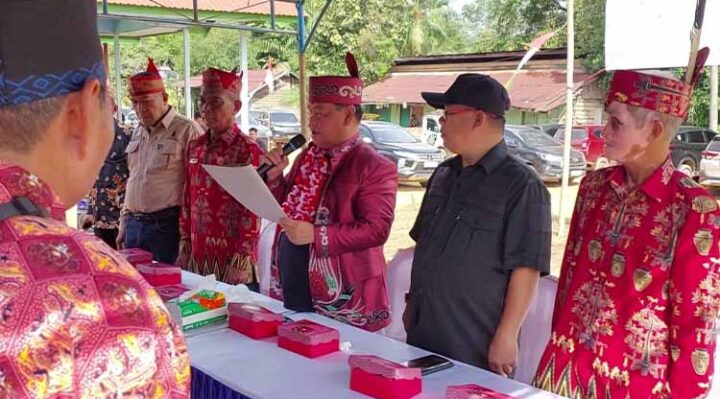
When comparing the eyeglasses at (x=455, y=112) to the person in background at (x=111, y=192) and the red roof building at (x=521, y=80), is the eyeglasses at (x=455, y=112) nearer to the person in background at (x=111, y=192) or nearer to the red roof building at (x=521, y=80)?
the person in background at (x=111, y=192)

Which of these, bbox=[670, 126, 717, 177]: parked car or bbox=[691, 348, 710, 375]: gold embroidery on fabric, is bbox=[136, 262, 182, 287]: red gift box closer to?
bbox=[691, 348, 710, 375]: gold embroidery on fabric

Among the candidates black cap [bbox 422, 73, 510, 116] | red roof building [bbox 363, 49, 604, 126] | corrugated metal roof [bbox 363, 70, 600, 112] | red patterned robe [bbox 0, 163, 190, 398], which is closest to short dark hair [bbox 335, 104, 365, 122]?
black cap [bbox 422, 73, 510, 116]

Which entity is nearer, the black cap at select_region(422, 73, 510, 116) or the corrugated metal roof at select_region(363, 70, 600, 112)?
the black cap at select_region(422, 73, 510, 116)

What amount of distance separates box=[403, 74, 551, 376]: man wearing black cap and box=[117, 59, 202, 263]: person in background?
170 centimetres

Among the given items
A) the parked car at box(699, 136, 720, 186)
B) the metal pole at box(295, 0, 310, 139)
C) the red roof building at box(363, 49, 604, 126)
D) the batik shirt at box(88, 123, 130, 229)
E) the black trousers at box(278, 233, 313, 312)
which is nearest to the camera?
the black trousers at box(278, 233, 313, 312)

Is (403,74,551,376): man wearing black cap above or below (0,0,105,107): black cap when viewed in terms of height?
below

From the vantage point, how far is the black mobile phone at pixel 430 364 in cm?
168

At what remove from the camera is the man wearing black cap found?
199 cm

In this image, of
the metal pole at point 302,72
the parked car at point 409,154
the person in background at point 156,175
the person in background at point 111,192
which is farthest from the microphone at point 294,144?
the parked car at point 409,154

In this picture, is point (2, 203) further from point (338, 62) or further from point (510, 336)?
point (338, 62)

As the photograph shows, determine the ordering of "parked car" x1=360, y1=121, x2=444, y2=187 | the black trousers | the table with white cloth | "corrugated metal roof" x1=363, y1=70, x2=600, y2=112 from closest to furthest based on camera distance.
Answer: the table with white cloth → the black trousers → "parked car" x1=360, y1=121, x2=444, y2=187 → "corrugated metal roof" x1=363, y1=70, x2=600, y2=112

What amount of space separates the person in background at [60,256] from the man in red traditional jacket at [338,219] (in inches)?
63.0

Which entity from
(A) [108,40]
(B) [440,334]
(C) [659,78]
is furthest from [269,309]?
(A) [108,40]

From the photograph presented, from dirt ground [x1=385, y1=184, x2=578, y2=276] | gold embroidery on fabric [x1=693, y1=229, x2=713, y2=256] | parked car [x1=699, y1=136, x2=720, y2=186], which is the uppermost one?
gold embroidery on fabric [x1=693, y1=229, x2=713, y2=256]
